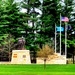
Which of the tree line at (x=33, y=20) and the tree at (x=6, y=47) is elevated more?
the tree line at (x=33, y=20)

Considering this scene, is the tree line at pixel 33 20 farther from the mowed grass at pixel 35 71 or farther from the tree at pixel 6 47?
the mowed grass at pixel 35 71

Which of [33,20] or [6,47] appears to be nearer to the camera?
[6,47]

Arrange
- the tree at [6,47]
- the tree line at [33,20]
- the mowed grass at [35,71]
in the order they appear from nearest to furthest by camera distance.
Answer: the mowed grass at [35,71]
the tree at [6,47]
the tree line at [33,20]

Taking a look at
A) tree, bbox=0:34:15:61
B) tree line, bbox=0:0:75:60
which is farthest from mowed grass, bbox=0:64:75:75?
tree line, bbox=0:0:75:60

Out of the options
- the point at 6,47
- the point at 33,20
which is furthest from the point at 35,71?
the point at 33,20

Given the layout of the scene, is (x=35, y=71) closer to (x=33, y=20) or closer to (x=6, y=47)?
(x=6, y=47)

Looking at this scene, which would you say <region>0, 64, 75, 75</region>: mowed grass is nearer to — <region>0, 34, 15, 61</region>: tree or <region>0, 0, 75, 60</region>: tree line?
<region>0, 34, 15, 61</region>: tree

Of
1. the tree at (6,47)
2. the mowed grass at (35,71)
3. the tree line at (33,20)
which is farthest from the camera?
the tree line at (33,20)

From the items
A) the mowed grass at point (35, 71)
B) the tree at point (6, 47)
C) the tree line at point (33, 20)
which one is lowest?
the mowed grass at point (35, 71)

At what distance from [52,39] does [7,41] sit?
37.0 ft

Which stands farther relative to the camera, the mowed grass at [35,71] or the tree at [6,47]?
the tree at [6,47]

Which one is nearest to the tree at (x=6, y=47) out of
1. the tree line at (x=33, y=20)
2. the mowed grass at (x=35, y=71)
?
the tree line at (x=33, y=20)

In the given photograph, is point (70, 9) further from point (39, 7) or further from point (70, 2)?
point (39, 7)

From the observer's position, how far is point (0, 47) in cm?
6166
